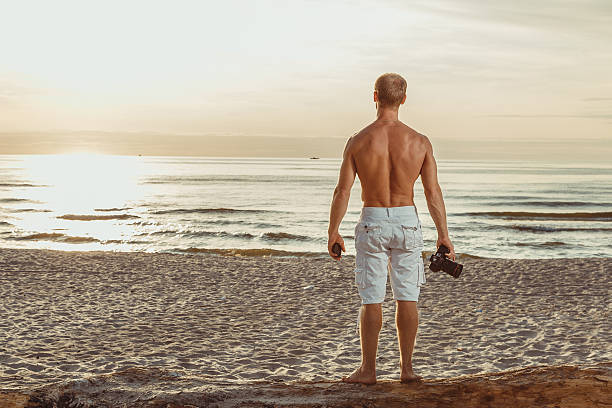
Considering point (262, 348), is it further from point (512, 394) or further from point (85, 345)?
point (512, 394)

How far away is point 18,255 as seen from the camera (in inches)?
537

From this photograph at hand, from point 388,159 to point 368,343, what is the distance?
1341 millimetres

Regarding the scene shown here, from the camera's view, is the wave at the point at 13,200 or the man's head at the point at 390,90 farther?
the wave at the point at 13,200

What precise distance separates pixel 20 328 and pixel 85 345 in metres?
1.27

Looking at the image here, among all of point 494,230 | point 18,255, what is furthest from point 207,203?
point 18,255

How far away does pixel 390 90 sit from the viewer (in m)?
4.01

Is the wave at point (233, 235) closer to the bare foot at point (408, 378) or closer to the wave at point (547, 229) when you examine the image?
the wave at point (547, 229)

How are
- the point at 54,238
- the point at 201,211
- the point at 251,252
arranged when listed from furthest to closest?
the point at 201,211, the point at 54,238, the point at 251,252

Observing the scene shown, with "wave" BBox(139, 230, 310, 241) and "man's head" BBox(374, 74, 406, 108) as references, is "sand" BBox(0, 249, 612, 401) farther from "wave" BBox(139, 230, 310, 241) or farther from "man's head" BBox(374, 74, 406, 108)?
"wave" BBox(139, 230, 310, 241)

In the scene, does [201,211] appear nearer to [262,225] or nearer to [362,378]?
[262,225]

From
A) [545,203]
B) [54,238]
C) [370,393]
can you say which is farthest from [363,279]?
[545,203]

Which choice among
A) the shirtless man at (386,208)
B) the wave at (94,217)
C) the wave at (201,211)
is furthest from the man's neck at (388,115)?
the wave at (201,211)

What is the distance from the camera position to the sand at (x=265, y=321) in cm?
566

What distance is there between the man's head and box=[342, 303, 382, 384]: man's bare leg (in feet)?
4.73
